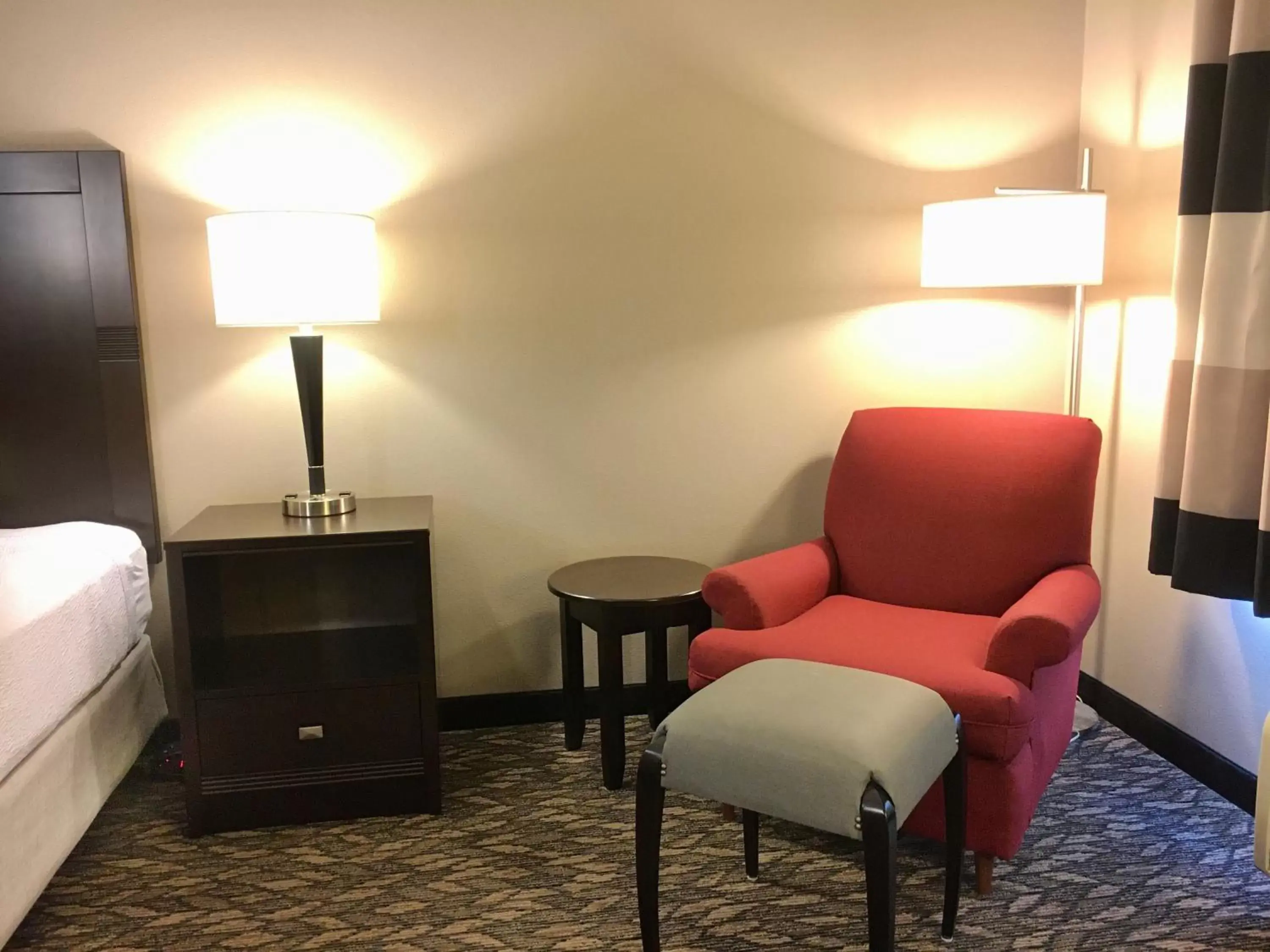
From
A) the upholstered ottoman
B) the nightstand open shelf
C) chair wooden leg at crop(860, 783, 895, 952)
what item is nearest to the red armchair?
the upholstered ottoman

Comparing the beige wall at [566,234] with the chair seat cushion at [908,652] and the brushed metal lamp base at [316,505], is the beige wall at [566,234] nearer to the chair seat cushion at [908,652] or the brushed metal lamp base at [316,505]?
the brushed metal lamp base at [316,505]

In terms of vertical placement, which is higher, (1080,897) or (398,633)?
(398,633)

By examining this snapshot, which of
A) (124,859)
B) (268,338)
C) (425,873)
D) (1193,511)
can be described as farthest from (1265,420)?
(124,859)

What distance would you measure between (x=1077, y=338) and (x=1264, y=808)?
1300 mm

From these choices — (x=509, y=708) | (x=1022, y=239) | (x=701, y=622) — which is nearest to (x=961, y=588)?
(x=701, y=622)

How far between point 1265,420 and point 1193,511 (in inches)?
8.8

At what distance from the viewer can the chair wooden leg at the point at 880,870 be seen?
1.51 m

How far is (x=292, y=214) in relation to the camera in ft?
7.38

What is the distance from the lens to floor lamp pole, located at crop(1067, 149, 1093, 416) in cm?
260

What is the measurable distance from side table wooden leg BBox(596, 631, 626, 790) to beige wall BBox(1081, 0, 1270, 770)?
142 cm

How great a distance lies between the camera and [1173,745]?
2.51 m

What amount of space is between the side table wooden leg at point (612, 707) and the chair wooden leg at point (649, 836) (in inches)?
26.9

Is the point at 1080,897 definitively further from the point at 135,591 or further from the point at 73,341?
the point at 73,341

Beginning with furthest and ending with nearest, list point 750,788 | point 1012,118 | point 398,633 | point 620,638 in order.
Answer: point 1012,118 → point 398,633 → point 620,638 → point 750,788
